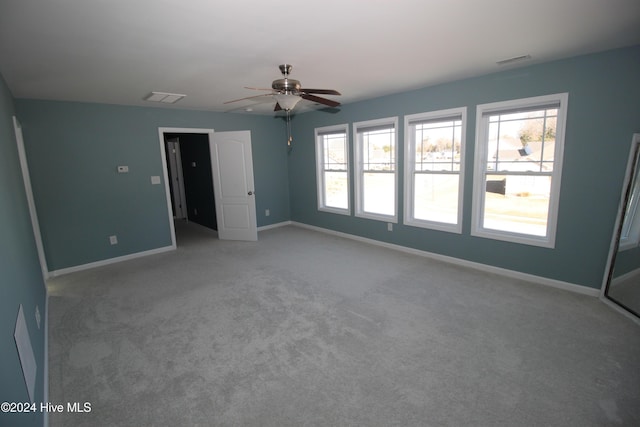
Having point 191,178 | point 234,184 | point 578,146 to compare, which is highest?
point 578,146

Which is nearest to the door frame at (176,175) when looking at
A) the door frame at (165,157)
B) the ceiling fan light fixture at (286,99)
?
the door frame at (165,157)

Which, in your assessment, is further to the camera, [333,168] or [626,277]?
[333,168]

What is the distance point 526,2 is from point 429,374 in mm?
2594

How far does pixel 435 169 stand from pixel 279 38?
294cm

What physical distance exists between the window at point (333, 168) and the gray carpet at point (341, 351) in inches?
84.6

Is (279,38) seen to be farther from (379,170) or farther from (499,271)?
(499,271)

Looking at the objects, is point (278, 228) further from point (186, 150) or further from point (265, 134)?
point (186, 150)

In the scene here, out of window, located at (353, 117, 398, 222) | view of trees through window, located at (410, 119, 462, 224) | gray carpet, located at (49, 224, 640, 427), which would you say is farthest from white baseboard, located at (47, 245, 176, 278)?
view of trees through window, located at (410, 119, 462, 224)

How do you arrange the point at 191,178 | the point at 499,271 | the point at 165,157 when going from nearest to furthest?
the point at 499,271, the point at 165,157, the point at 191,178

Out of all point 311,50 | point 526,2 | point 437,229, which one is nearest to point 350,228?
point 437,229

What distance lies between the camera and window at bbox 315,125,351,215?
222 inches

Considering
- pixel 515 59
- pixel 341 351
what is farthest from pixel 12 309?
pixel 515 59

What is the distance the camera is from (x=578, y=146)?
3.10 metres

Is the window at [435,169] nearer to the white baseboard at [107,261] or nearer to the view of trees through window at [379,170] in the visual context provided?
the view of trees through window at [379,170]
